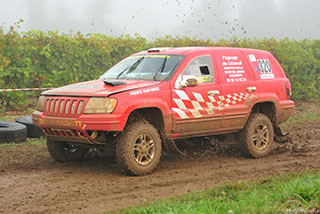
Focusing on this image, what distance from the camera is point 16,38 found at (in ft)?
45.3

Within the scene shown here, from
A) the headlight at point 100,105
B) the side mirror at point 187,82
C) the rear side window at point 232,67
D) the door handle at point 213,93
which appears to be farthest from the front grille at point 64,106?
the rear side window at point 232,67

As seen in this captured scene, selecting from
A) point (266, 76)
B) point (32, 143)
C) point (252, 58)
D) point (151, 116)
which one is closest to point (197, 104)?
point (151, 116)

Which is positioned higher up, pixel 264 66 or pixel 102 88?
pixel 264 66

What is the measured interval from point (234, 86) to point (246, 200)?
353cm

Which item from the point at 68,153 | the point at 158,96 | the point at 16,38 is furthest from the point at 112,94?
the point at 16,38

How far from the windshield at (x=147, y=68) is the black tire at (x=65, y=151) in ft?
4.55

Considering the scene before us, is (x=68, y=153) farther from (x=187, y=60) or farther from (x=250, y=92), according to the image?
(x=250, y=92)

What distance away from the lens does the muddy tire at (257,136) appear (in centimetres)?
912

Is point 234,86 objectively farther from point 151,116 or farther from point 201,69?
point 151,116

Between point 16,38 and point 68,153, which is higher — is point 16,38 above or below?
above

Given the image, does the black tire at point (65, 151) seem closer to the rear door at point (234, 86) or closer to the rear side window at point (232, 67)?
the rear door at point (234, 86)

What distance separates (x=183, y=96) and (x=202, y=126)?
715 millimetres

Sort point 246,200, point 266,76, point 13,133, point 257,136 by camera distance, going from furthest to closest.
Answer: point 13,133
point 266,76
point 257,136
point 246,200

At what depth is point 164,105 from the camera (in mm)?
7676
